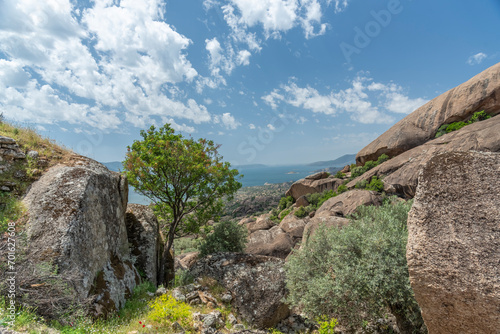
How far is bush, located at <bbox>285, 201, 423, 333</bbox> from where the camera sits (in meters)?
6.87

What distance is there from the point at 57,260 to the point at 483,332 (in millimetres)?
9753

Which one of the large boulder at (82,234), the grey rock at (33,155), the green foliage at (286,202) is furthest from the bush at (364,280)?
the green foliage at (286,202)

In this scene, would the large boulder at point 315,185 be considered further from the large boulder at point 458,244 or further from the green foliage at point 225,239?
the large boulder at point 458,244

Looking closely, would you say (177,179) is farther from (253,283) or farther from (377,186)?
(377,186)

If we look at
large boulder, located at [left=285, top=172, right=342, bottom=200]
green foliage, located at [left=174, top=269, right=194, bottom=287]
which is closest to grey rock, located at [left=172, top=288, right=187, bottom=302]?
green foliage, located at [left=174, top=269, right=194, bottom=287]

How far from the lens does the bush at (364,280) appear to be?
22.5 ft

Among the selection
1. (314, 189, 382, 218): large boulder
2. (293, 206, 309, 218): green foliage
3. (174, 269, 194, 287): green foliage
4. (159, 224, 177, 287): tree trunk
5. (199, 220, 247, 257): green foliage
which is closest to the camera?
(174, 269, 194, 287): green foliage

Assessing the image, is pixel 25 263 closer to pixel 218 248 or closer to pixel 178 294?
pixel 178 294

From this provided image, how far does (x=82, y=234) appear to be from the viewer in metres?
7.23

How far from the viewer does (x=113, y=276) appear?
824cm

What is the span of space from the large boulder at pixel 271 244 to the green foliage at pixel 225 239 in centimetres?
390

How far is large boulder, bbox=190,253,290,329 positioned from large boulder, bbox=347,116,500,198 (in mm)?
22617

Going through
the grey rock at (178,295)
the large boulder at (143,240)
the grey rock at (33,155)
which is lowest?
the grey rock at (178,295)

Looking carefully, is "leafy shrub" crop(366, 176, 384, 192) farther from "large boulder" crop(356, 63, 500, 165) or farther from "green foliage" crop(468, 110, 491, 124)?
"green foliage" crop(468, 110, 491, 124)
